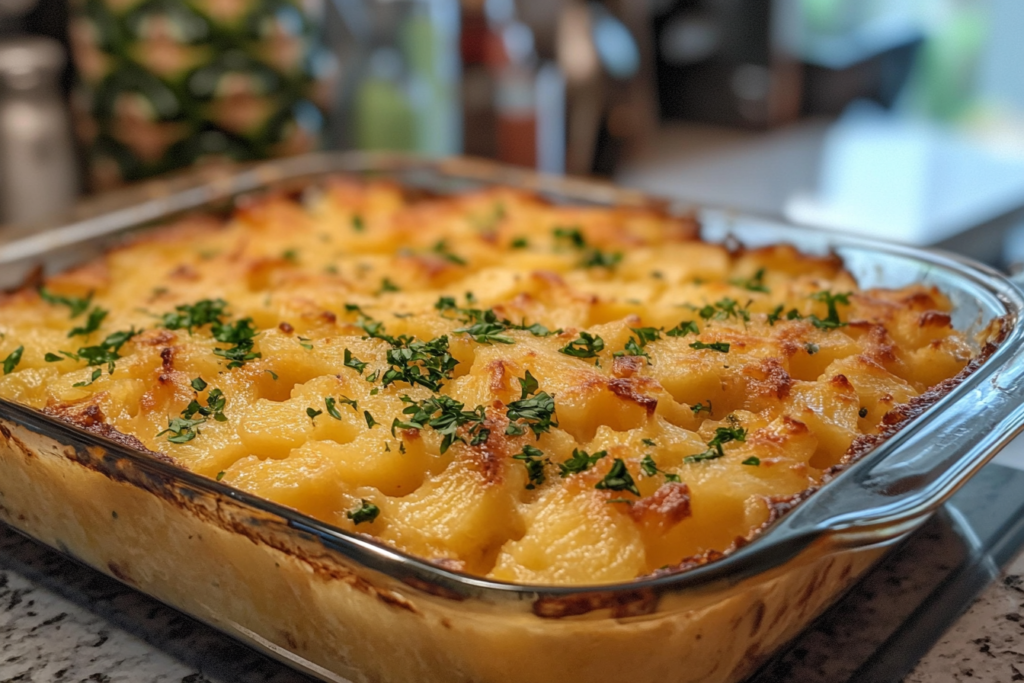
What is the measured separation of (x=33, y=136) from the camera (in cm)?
277

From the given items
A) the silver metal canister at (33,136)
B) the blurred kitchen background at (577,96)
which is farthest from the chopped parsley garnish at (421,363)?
the silver metal canister at (33,136)

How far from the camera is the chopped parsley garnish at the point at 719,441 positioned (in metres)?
1.03

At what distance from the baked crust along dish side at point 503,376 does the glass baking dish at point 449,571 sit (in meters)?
0.07

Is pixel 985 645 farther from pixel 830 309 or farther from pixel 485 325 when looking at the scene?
pixel 485 325

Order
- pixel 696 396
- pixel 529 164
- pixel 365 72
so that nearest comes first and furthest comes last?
pixel 696 396, pixel 365 72, pixel 529 164

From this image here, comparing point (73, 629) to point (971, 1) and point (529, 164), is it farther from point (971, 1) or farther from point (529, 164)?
point (971, 1)

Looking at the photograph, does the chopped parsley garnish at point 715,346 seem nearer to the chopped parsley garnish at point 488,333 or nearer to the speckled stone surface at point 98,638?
the chopped parsley garnish at point 488,333

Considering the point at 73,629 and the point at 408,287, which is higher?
the point at 408,287

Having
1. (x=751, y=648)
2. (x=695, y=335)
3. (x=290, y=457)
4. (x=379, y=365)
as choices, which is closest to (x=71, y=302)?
(x=379, y=365)

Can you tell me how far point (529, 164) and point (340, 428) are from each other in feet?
7.04

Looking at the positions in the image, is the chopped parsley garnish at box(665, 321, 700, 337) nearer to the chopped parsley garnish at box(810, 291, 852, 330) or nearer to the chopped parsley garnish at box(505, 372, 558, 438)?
the chopped parsley garnish at box(810, 291, 852, 330)

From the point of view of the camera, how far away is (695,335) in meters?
1.33

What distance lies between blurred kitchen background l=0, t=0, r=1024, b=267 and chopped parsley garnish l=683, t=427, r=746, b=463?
3.32 ft

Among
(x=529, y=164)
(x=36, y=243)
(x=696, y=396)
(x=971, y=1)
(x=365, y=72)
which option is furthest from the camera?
(x=971, y=1)
